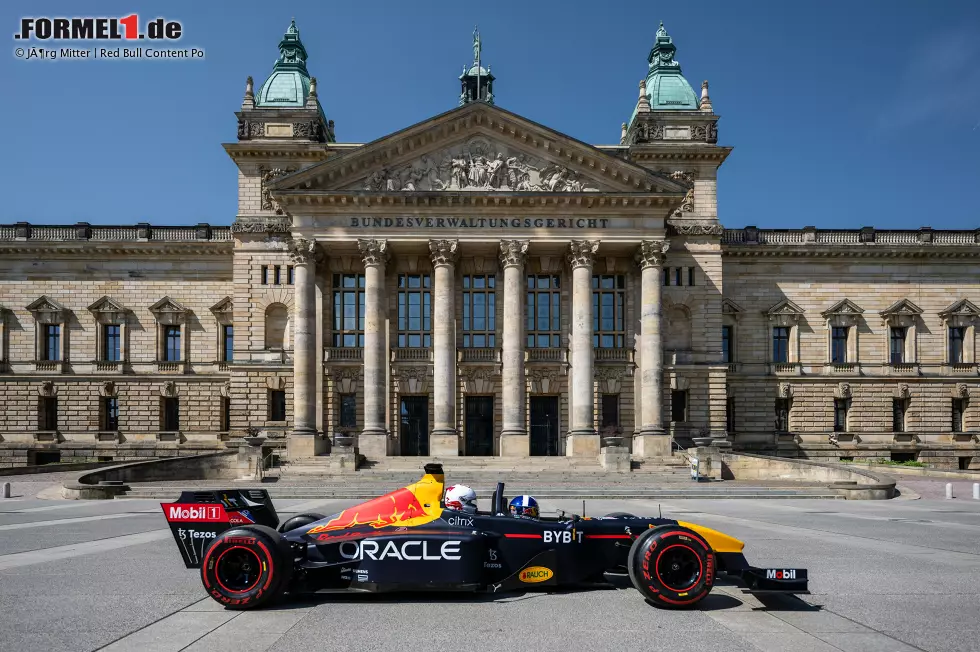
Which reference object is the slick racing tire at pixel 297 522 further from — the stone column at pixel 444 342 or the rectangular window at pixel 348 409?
the rectangular window at pixel 348 409

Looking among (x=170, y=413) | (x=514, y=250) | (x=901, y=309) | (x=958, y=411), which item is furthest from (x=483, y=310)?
(x=958, y=411)

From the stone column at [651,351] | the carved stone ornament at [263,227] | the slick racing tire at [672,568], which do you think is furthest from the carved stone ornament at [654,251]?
the slick racing tire at [672,568]

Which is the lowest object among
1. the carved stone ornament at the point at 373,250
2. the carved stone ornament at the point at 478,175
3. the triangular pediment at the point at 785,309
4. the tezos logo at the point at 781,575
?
the tezos logo at the point at 781,575

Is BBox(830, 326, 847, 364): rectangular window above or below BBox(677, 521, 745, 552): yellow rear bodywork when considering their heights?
above

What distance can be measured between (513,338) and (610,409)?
7.77 meters

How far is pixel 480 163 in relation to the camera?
42.0 metres

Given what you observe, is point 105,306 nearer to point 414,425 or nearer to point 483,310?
point 414,425

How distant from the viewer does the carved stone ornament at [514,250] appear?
136 feet

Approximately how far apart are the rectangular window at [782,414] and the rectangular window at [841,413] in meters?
3.25

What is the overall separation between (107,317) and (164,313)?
153 inches

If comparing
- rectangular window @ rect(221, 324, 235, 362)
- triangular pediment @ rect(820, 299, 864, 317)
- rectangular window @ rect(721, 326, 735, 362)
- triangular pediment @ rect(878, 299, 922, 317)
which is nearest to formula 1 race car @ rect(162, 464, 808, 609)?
rectangular window @ rect(721, 326, 735, 362)

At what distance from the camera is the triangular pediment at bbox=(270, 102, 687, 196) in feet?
135

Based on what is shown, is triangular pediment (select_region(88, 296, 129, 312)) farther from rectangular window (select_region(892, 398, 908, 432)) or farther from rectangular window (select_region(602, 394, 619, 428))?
rectangular window (select_region(892, 398, 908, 432))

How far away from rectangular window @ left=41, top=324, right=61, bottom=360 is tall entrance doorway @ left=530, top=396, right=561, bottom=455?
32.4 metres
